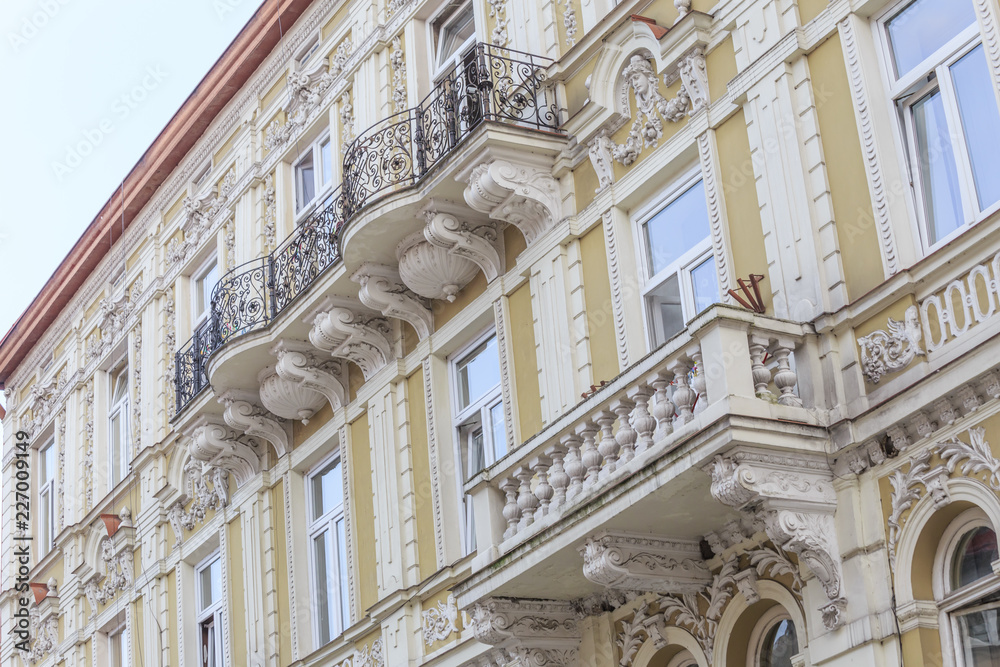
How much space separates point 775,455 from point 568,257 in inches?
167

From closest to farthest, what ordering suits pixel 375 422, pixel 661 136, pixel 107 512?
1. pixel 661 136
2. pixel 375 422
3. pixel 107 512

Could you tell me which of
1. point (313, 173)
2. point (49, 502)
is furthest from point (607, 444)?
point (49, 502)

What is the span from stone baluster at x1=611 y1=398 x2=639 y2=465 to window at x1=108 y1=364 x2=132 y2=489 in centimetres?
1356

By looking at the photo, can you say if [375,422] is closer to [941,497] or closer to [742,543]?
[742,543]

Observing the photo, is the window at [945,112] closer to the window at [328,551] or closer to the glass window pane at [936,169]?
the glass window pane at [936,169]

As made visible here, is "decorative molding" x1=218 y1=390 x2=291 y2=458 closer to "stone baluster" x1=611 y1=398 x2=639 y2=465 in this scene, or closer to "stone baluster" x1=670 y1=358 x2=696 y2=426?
"stone baluster" x1=611 y1=398 x2=639 y2=465

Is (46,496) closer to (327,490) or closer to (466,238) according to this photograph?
(327,490)

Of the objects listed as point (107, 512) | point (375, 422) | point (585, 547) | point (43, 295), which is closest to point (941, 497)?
point (585, 547)

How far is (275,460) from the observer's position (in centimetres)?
1970

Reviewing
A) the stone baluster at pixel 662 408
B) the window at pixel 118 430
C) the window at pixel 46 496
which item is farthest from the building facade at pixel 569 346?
the window at pixel 46 496

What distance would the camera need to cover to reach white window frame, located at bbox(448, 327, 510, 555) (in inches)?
620

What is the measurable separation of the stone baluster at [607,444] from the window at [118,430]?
1337 centimetres

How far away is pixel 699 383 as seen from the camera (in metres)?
11.4

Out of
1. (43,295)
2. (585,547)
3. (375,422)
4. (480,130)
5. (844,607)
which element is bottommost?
(844,607)
